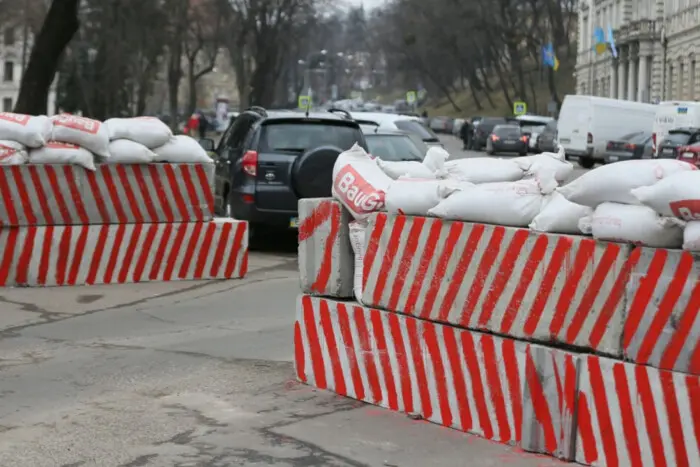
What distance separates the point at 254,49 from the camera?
71.5 metres

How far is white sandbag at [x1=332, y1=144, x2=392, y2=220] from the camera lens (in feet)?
24.2

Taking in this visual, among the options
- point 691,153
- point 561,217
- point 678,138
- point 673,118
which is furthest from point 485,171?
point 673,118

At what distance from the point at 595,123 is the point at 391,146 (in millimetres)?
27505

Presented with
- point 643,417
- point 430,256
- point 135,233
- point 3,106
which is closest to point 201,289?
point 135,233

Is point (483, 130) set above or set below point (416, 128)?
above

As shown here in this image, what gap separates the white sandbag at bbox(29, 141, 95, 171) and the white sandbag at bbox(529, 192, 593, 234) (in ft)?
21.3

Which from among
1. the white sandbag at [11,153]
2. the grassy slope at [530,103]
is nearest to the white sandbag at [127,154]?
the white sandbag at [11,153]

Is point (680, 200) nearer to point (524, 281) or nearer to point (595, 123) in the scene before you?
point (524, 281)

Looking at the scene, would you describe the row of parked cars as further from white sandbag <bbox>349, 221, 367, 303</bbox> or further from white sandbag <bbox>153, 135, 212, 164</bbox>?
white sandbag <bbox>349, 221, 367, 303</bbox>

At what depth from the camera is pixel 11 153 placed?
1168 cm

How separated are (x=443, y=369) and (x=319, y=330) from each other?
3.72ft

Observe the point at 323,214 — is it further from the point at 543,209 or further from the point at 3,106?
the point at 3,106

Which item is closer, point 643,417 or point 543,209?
point 643,417

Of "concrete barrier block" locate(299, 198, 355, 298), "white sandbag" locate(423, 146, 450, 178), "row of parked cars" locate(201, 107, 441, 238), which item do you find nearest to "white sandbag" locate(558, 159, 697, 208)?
"white sandbag" locate(423, 146, 450, 178)
